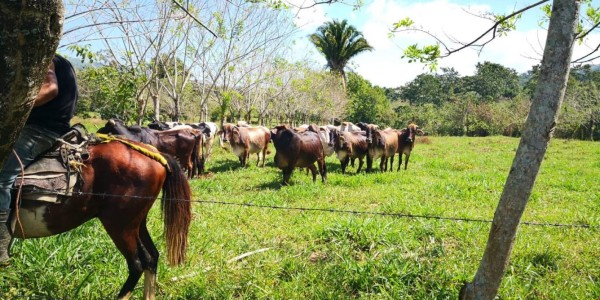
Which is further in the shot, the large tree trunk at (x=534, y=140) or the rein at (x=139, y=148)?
the rein at (x=139, y=148)

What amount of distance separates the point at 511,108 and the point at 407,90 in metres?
38.4

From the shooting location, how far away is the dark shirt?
3.24 metres

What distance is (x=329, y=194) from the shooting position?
8961mm

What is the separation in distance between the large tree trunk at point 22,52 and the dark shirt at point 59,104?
1.95 meters

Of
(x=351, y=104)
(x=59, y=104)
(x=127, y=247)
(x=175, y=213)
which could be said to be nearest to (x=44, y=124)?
(x=59, y=104)

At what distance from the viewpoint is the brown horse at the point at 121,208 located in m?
3.40

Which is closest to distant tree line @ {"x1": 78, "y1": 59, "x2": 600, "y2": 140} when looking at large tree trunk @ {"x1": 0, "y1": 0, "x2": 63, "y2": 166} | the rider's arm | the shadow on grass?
the shadow on grass

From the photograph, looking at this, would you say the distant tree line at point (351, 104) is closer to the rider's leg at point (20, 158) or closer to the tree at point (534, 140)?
the rider's leg at point (20, 158)

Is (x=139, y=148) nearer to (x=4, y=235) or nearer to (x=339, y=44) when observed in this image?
(x=4, y=235)

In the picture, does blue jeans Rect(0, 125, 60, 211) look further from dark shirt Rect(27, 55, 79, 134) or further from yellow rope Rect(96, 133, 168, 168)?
yellow rope Rect(96, 133, 168, 168)

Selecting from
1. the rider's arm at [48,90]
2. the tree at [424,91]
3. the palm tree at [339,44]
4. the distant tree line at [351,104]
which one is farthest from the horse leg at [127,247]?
the tree at [424,91]

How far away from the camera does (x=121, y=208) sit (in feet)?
11.8

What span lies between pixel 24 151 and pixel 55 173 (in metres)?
0.29

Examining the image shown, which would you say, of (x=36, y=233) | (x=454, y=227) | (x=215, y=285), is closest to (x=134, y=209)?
(x=36, y=233)
